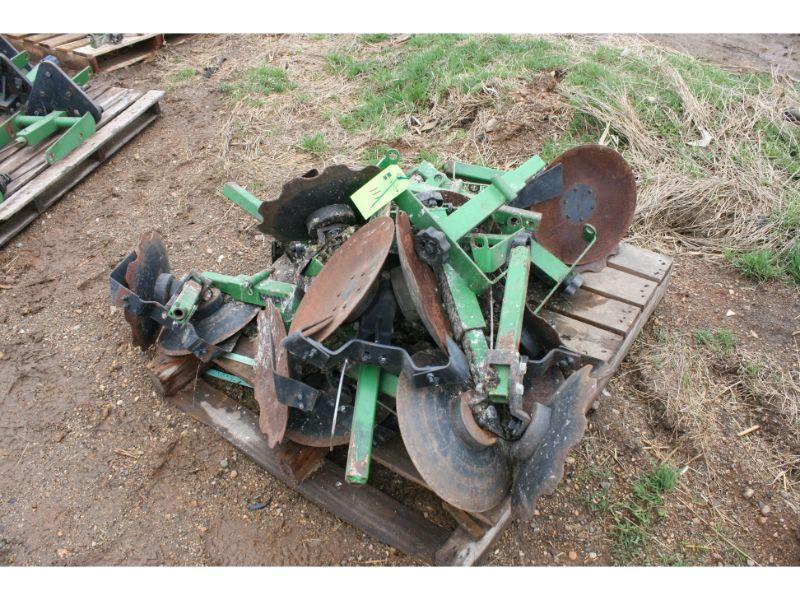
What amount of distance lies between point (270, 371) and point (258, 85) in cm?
389

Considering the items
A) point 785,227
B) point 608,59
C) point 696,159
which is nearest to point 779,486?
point 785,227

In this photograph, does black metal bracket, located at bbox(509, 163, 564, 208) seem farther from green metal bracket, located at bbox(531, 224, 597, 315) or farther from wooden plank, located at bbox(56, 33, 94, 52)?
wooden plank, located at bbox(56, 33, 94, 52)

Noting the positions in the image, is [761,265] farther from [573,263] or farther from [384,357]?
[384,357]

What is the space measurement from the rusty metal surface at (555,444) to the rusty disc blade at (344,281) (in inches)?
30.0

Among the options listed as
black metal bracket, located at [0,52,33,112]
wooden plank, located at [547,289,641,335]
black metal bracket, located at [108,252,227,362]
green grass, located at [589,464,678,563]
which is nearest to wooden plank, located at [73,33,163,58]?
black metal bracket, located at [0,52,33,112]

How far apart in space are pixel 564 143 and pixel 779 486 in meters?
2.58

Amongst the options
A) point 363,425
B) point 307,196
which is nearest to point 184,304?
point 307,196

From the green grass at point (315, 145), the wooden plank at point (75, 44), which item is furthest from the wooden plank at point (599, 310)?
the wooden plank at point (75, 44)

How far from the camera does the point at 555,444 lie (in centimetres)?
183

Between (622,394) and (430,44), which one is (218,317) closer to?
(622,394)

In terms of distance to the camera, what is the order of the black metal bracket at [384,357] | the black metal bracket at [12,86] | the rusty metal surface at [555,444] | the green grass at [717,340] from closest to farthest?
the rusty metal surface at [555,444], the black metal bracket at [384,357], the green grass at [717,340], the black metal bracket at [12,86]

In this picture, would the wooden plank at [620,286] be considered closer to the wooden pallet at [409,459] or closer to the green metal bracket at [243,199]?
the wooden pallet at [409,459]

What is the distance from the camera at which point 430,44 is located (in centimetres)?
545

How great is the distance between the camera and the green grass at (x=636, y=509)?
2.32 m
